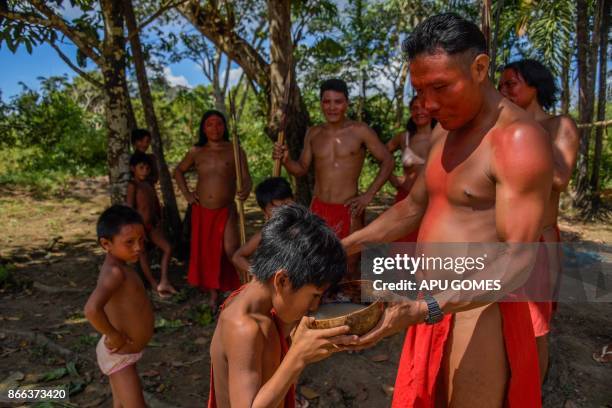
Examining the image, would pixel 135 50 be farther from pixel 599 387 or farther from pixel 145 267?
pixel 599 387

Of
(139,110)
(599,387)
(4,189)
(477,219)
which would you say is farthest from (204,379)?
(139,110)

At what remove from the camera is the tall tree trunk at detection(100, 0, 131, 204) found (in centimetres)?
415

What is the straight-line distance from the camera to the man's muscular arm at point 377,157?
4.22 m

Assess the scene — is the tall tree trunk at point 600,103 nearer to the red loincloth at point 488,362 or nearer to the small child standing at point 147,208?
the small child standing at point 147,208

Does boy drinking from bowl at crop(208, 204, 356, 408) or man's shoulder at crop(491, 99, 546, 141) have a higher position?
man's shoulder at crop(491, 99, 546, 141)

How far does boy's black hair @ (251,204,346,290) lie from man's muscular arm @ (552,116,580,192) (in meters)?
1.43

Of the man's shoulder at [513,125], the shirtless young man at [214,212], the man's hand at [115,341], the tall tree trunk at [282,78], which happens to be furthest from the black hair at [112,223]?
the tall tree trunk at [282,78]

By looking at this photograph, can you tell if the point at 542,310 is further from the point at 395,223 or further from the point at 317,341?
the point at 317,341

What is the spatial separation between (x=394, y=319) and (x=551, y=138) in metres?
1.71

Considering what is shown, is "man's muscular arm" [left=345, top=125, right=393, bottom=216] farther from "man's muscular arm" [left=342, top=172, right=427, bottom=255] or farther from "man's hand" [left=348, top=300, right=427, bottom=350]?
"man's hand" [left=348, top=300, right=427, bottom=350]

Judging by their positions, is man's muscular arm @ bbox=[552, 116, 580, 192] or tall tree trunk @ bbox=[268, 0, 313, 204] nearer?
man's muscular arm @ bbox=[552, 116, 580, 192]

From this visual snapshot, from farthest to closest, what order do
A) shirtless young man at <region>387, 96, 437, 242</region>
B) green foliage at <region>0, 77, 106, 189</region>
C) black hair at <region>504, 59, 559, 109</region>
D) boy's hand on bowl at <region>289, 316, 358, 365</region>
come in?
green foliage at <region>0, 77, 106, 189</region> → shirtless young man at <region>387, 96, 437, 242</region> → black hair at <region>504, 59, 559, 109</region> → boy's hand on bowl at <region>289, 316, 358, 365</region>

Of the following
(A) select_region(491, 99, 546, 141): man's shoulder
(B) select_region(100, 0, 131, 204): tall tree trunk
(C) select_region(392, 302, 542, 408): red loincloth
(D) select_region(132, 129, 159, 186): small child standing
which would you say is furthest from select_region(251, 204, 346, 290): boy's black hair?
(D) select_region(132, 129, 159, 186): small child standing

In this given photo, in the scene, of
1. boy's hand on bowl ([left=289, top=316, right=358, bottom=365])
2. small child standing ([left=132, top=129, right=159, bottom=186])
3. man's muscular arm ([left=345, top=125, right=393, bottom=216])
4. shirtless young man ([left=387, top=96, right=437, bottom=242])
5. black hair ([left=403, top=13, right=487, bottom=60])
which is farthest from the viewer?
small child standing ([left=132, top=129, right=159, bottom=186])
